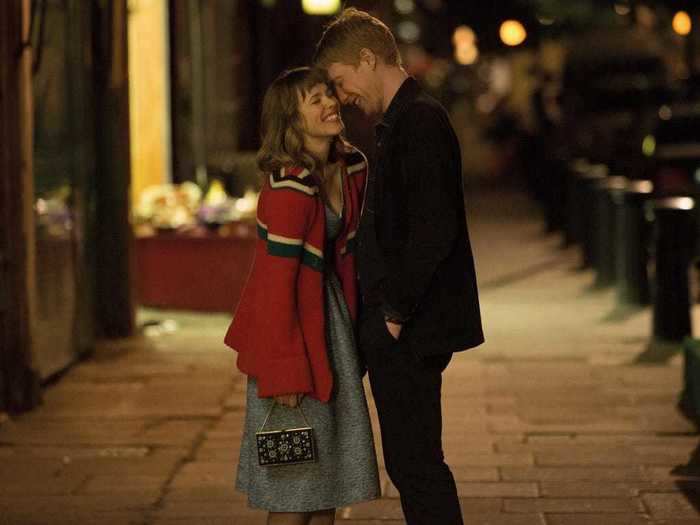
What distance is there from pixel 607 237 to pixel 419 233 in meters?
10.1

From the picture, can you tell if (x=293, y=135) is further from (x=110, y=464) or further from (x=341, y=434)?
(x=110, y=464)

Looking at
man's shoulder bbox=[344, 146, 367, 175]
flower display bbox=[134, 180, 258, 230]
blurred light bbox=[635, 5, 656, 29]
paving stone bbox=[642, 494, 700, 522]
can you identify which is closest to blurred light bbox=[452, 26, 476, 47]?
blurred light bbox=[635, 5, 656, 29]

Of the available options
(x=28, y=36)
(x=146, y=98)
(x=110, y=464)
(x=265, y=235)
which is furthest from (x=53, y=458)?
(x=146, y=98)

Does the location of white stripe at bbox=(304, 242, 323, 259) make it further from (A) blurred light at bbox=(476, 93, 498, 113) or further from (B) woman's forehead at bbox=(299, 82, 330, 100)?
(A) blurred light at bbox=(476, 93, 498, 113)

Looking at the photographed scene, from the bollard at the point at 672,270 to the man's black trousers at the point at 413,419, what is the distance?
6.00m

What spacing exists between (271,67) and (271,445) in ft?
48.5

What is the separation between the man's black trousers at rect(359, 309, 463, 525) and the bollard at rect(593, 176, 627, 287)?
9.28 m

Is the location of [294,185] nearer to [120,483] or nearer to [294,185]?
[294,185]

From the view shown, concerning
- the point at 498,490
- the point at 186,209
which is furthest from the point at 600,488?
the point at 186,209

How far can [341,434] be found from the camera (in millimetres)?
4715

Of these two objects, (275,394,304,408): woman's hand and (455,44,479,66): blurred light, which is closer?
(275,394,304,408): woman's hand

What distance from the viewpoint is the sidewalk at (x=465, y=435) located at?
6137 mm

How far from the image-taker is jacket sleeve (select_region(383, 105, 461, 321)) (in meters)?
4.33

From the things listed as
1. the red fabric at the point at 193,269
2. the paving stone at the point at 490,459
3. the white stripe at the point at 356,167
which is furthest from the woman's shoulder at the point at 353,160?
the red fabric at the point at 193,269
